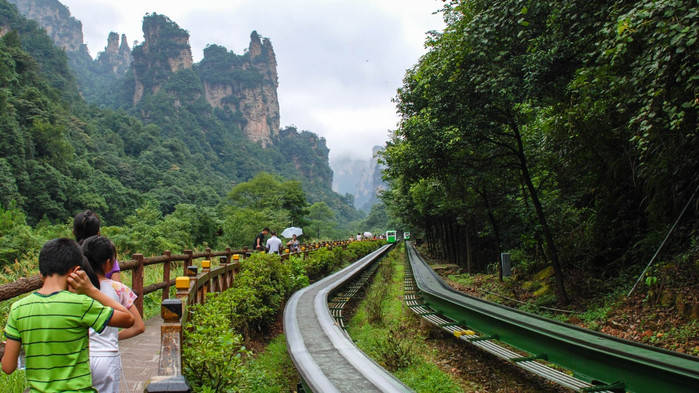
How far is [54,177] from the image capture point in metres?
49.6

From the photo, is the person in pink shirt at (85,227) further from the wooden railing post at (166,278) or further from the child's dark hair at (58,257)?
the wooden railing post at (166,278)

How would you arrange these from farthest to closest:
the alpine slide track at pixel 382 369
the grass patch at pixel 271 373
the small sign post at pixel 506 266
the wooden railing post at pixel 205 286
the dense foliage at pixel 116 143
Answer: the dense foliage at pixel 116 143, the small sign post at pixel 506 266, the wooden railing post at pixel 205 286, the grass patch at pixel 271 373, the alpine slide track at pixel 382 369

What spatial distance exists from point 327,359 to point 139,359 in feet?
6.99

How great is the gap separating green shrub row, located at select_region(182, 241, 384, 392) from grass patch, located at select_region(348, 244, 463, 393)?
1947mm

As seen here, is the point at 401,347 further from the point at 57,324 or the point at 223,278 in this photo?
the point at 57,324

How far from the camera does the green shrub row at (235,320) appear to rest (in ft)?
12.4

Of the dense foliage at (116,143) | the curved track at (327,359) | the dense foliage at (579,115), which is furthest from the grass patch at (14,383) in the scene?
the dense foliage at (116,143)

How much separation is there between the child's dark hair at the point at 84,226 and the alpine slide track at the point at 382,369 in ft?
1.53

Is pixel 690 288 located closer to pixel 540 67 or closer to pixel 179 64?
pixel 540 67

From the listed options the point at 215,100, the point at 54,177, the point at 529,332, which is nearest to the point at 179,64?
the point at 215,100

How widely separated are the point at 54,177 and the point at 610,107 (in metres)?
57.4

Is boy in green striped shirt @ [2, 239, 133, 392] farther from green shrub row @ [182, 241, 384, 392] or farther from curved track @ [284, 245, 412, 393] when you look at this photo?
curved track @ [284, 245, 412, 393]

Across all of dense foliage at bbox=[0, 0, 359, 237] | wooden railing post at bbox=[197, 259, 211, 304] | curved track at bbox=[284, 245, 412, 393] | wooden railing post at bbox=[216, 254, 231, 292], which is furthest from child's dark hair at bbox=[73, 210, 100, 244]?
dense foliage at bbox=[0, 0, 359, 237]

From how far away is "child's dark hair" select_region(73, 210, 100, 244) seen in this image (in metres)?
3.35
